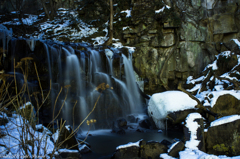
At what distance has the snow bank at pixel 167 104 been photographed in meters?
6.94

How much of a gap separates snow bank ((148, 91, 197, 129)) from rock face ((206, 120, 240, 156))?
2.08 meters

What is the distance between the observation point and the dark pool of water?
5562 mm

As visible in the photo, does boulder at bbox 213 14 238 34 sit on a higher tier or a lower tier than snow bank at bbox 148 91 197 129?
higher

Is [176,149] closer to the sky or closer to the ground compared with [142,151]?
closer to the sky

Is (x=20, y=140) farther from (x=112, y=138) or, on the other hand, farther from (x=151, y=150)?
(x=112, y=138)

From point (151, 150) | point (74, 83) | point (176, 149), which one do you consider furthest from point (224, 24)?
point (151, 150)

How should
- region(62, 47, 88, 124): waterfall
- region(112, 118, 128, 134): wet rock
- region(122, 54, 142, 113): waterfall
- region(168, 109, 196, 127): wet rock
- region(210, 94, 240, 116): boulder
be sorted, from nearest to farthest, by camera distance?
region(168, 109, 196, 127): wet rock < region(210, 94, 240, 116): boulder < region(112, 118, 128, 134): wet rock < region(62, 47, 88, 124): waterfall < region(122, 54, 142, 113): waterfall

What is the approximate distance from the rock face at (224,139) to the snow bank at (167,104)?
2.08 metres

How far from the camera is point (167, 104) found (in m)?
7.04

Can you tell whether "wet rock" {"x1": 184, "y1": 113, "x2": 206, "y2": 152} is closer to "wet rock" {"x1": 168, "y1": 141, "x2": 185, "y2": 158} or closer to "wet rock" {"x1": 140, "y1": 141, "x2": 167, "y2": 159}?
"wet rock" {"x1": 168, "y1": 141, "x2": 185, "y2": 158}

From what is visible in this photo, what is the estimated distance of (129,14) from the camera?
→ 42.7ft

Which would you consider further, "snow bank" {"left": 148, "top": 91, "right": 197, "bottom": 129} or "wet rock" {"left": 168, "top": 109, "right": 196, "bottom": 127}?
"snow bank" {"left": 148, "top": 91, "right": 197, "bottom": 129}

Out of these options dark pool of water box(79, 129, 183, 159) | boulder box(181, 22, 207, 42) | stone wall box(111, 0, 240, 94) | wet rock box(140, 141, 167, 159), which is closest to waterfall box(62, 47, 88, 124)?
dark pool of water box(79, 129, 183, 159)

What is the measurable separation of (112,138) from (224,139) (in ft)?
11.9
